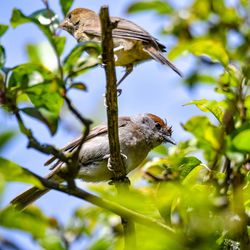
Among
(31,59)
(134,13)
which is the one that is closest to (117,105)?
(134,13)

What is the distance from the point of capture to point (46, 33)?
7.09ft

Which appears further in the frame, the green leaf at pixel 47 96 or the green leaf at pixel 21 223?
the green leaf at pixel 47 96

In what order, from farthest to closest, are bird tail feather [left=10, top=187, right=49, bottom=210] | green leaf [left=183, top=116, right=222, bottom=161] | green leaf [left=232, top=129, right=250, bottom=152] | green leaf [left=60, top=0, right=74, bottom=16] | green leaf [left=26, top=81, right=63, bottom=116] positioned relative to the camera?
1. bird tail feather [left=10, top=187, right=49, bottom=210]
2. green leaf [left=60, top=0, right=74, bottom=16]
3. green leaf [left=26, top=81, right=63, bottom=116]
4. green leaf [left=183, top=116, right=222, bottom=161]
5. green leaf [left=232, top=129, right=250, bottom=152]

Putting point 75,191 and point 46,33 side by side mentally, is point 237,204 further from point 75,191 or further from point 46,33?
point 46,33

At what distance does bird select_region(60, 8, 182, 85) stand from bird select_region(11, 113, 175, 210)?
66cm

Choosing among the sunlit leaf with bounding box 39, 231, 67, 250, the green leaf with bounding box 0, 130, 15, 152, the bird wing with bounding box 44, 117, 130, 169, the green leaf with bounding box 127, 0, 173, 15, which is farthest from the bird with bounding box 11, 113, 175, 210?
the green leaf with bounding box 0, 130, 15, 152

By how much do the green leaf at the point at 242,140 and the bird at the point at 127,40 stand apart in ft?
11.4

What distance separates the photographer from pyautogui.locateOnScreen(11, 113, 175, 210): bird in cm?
512

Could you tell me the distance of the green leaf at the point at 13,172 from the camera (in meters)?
1.74

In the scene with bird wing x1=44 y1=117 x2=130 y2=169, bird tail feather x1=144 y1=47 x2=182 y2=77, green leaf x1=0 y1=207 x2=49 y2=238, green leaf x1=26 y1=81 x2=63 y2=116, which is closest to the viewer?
green leaf x1=0 y1=207 x2=49 y2=238

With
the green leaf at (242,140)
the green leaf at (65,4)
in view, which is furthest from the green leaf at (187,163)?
the green leaf at (65,4)

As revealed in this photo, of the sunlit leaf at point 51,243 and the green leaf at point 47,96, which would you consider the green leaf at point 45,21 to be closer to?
the green leaf at point 47,96

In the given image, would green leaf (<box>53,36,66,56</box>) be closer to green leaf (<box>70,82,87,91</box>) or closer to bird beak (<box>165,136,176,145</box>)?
green leaf (<box>70,82,87,91</box>)

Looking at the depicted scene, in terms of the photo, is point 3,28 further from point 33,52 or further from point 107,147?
point 107,147
